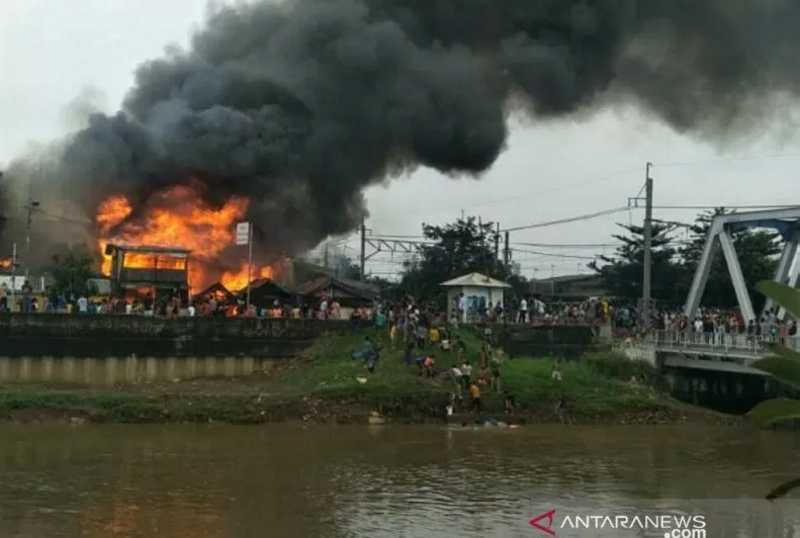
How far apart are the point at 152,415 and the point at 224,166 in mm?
21573

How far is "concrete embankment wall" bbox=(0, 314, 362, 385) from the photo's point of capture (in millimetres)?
34469

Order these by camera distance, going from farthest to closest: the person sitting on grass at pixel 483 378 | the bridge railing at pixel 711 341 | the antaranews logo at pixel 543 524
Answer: the bridge railing at pixel 711 341
the person sitting on grass at pixel 483 378
the antaranews logo at pixel 543 524

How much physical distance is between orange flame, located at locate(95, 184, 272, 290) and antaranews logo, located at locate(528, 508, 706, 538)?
3347cm

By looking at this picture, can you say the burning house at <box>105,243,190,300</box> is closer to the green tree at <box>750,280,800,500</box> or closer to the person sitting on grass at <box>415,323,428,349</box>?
the person sitting on grass at <box>415,323,428,349</box>

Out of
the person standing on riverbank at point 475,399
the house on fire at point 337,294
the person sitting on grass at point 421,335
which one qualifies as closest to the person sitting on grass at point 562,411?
the person standing on riverbank at point 475,399

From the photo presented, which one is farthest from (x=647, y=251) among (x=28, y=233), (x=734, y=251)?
(x=28, y=233)

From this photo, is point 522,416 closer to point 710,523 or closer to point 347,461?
point 347,461

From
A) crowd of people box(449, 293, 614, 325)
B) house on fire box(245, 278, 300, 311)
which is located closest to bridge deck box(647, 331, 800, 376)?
crowd of people box(449, 293, 614, 325)

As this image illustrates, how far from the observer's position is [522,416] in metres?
32.6

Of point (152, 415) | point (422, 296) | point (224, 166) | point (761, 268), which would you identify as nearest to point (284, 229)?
point (224, 166)

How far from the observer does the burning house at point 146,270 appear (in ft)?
152

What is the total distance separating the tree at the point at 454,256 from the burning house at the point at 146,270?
22374mm

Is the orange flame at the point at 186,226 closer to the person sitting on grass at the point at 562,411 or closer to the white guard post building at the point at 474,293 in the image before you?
the white guard post building at the point at 474,293

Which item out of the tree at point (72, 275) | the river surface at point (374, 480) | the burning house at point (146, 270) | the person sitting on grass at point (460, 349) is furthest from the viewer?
the burning house at point (146, 270)
